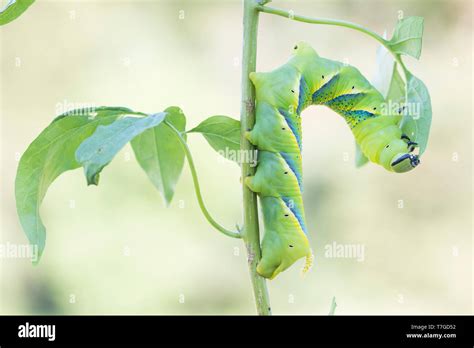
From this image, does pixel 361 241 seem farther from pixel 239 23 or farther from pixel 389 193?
pixel 239 23

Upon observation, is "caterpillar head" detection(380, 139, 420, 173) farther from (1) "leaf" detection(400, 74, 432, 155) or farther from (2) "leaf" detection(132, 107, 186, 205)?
(2) "leaf" detection(132, 107, 186, 205)

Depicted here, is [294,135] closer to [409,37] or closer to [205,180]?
[409,37]

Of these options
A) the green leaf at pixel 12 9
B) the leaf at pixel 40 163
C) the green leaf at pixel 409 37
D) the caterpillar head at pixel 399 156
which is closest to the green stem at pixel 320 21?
the green leaf at pixel 409 37

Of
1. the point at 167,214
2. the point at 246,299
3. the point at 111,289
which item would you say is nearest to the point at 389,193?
the point at 246,299

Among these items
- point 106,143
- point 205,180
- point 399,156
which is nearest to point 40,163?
point 106,143

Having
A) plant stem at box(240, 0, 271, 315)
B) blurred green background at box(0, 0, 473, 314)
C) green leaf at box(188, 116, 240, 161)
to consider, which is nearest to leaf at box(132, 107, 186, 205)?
green leaf at box(188, 116, 240, 161)
